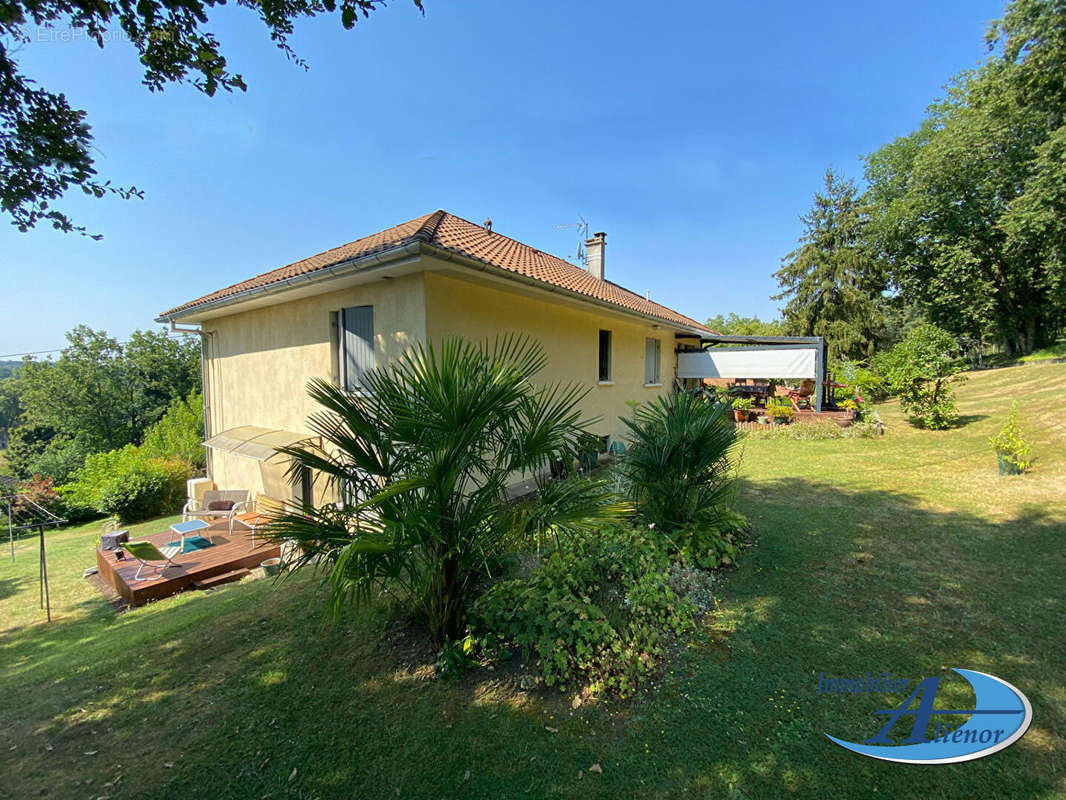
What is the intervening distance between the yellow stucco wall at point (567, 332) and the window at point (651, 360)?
0.30 m

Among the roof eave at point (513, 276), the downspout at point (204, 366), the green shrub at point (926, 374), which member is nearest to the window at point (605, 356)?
the roof eave at point (513, 276)

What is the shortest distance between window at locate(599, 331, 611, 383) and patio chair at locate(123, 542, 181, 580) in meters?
11.6

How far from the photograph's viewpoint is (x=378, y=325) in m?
8.57

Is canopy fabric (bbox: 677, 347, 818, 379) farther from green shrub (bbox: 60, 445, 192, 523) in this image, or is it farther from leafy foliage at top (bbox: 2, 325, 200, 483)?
leafy foliage at top (bbox: 2, 325, 200, 483)

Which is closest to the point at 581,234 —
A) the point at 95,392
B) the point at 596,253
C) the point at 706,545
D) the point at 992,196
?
the point at 596,253

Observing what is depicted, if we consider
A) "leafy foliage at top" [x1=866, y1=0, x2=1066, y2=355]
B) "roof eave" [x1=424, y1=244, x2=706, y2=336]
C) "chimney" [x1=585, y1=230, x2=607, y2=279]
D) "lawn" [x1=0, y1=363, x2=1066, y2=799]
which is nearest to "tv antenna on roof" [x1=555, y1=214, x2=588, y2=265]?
"chimney" [x1=585, y1=230, x2=607, y2=279]

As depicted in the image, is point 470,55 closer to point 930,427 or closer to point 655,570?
point 655,570

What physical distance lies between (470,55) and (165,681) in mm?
11360

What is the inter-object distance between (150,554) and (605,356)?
12154 millimetres

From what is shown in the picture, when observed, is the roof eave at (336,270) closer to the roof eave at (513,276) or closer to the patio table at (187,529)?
the roof eave at (513,276)

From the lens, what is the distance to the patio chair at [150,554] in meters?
7.76

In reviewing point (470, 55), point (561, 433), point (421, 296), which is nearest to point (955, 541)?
point (561, 433)

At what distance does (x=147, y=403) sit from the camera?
46031 mm

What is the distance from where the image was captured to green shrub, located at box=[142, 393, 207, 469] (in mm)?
20531
